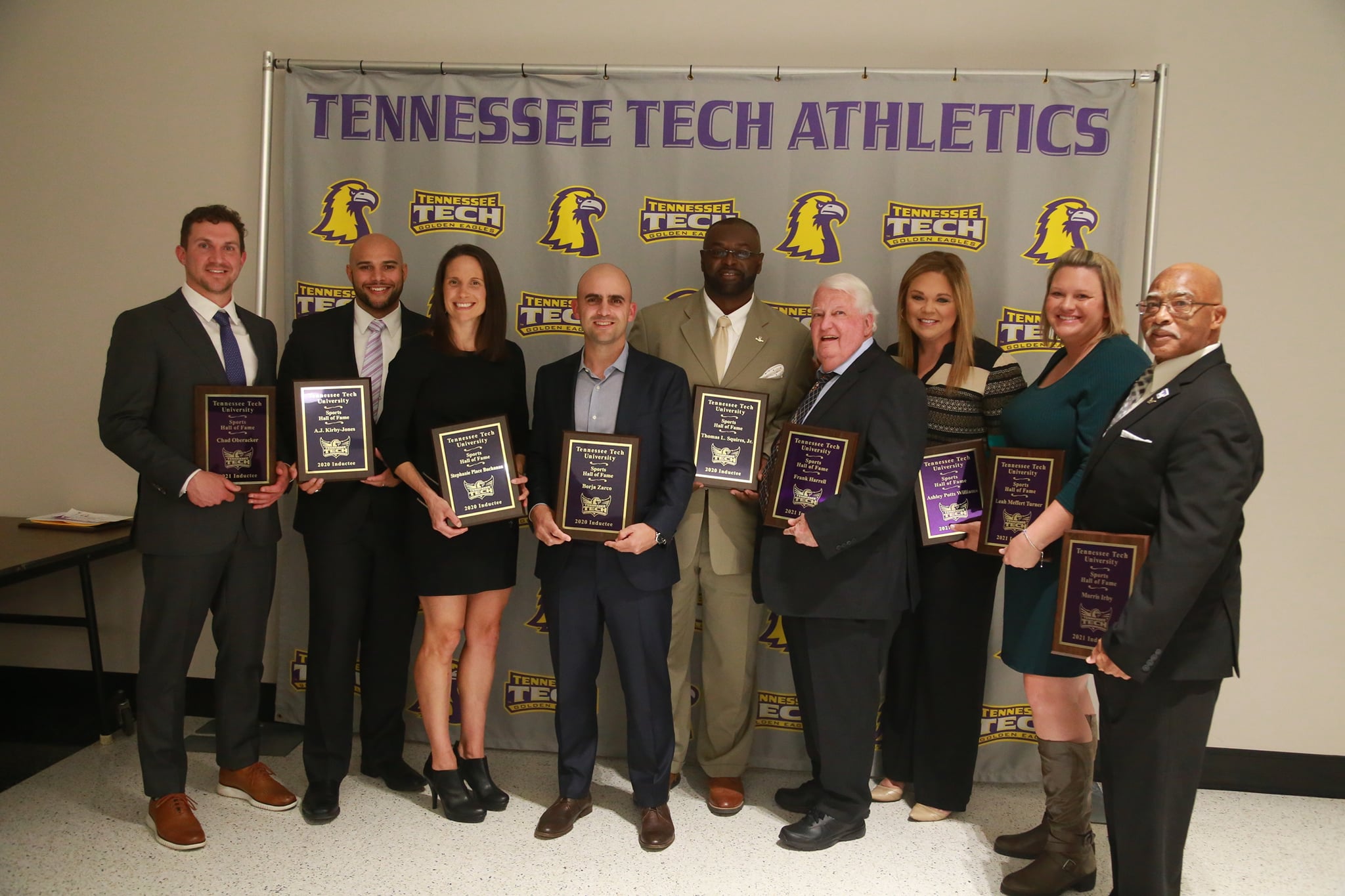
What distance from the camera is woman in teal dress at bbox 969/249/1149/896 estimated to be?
2.60 meters

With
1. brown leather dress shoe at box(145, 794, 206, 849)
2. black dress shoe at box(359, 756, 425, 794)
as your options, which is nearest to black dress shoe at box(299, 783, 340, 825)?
black dress shoe at box(359, 756, 425, 794)

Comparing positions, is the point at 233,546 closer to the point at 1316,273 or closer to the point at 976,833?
the point at 976,833

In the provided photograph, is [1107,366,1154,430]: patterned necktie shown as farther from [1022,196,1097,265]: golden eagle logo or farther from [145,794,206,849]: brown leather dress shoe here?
[145,794,206,849]: brown leather dress shoe

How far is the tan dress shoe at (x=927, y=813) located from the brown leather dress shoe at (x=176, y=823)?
2450 millimetres

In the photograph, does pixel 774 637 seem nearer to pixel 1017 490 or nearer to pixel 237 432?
pixel 1017 490

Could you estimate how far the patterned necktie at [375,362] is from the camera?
10.4ft

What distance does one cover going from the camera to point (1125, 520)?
90.5 inches

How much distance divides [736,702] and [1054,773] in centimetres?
110

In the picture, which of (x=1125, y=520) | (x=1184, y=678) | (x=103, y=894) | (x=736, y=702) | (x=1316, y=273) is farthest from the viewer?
(x=1316, y=273)

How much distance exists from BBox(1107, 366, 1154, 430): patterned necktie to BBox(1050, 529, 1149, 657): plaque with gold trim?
0.31 m

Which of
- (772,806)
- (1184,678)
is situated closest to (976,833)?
(772,806)

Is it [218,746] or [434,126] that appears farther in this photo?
[434,126]

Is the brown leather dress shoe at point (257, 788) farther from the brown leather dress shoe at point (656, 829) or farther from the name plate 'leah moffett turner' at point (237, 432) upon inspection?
the brown leather dress shoe at point (656, 829)

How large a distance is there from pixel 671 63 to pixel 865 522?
221cm
